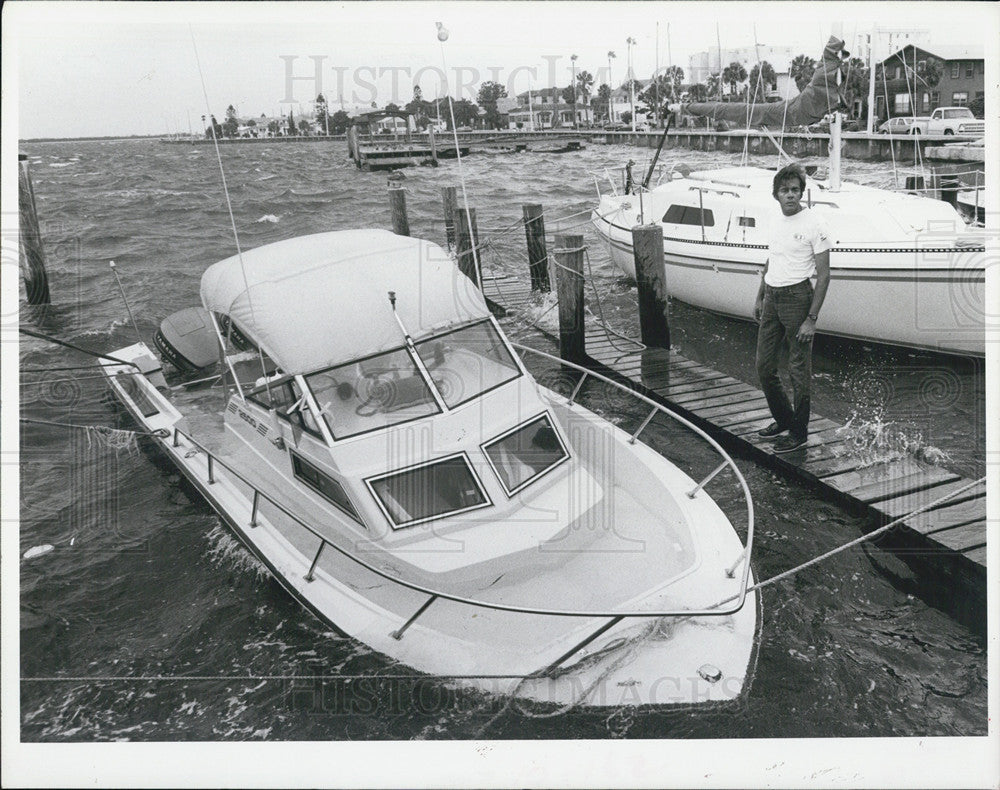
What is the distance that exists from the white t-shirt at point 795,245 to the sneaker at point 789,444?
4.65 ft

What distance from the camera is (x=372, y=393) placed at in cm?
487

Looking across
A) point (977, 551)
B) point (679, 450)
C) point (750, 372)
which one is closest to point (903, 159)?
point (750, 372)

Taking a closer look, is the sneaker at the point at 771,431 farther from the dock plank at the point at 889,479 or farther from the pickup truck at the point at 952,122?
the pickup truck at the point at 952,122

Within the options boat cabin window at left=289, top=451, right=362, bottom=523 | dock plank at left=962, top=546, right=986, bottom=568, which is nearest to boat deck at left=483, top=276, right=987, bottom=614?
dock plank at left=962, top=546, right=986, bottom=568

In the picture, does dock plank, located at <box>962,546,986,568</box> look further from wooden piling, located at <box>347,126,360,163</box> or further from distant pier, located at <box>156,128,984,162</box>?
wooden piling, located at <box>347,126,360,163</box>

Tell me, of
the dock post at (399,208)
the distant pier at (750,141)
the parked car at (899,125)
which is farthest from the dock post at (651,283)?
the parked car at (899,125)

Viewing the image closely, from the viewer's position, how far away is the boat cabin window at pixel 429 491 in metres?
4.52

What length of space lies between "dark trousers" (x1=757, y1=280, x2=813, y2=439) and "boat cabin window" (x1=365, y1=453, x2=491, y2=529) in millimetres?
2593

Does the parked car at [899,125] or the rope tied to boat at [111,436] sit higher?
the parked car at [899,125]

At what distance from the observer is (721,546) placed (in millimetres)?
4551

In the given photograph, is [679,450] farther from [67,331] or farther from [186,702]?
[67,331]

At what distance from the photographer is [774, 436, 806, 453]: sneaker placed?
5.98 meters

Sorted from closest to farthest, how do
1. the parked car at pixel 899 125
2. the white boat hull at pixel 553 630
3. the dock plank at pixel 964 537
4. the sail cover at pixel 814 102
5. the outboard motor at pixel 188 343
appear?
the white boat hull at pixel 553 630 → the dock plank at pixel 964 537 → the outboard motor at pixel 188 343 → the sail cover at pixel 814 102 → the parked car at pixel 899 125

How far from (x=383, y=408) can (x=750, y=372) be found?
19.7 ft
